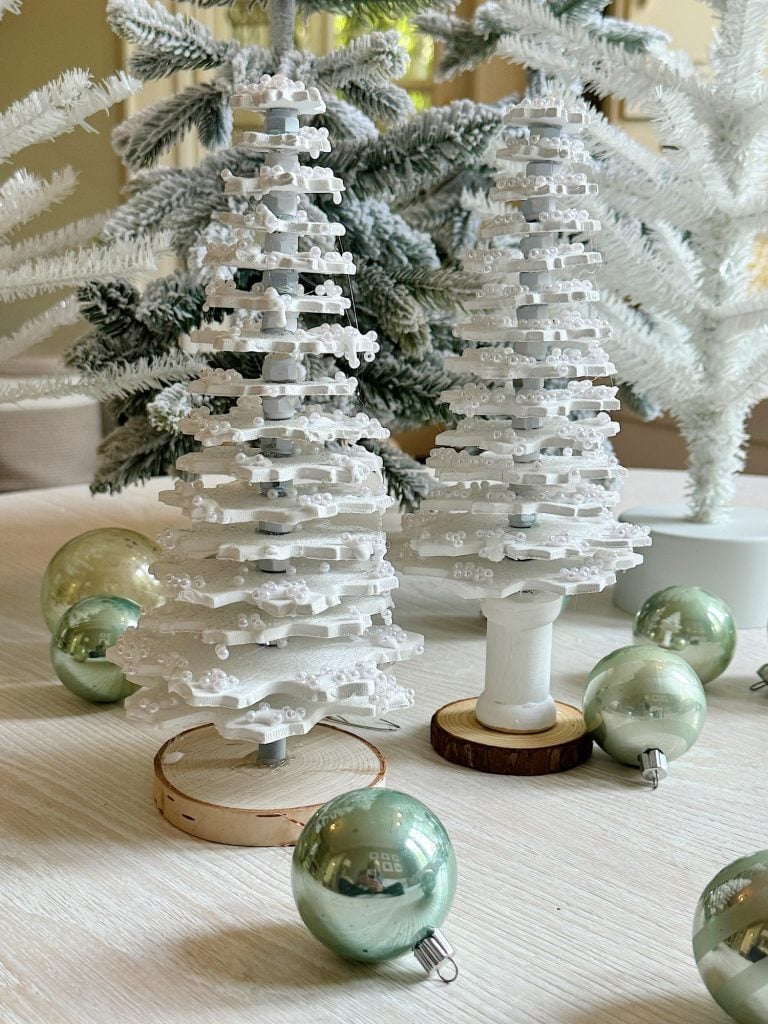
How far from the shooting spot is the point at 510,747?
0.74 metres

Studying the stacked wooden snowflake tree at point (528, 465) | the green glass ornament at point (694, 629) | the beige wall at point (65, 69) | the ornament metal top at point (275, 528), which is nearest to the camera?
the ornament metal top at point (275, 528)

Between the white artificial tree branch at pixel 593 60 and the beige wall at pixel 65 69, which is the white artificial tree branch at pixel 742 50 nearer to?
the white artificial tree branch at pixel 593 60

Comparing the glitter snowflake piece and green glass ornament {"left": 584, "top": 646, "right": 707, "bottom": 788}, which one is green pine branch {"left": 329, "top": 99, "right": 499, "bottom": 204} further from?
green glass ornament {"left": 584, "top": 646, "right": 707, "bottom": 788}

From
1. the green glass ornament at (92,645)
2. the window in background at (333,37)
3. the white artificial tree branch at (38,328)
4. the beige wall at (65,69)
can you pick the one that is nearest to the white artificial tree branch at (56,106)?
the white artificial tree branch at (38,328)

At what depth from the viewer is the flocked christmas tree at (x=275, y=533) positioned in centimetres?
63

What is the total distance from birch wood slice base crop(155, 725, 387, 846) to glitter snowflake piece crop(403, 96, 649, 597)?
0.42ft

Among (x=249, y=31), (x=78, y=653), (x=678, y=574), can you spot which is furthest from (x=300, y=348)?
(x=249, y=31)

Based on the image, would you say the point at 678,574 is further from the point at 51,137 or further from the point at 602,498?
the point at 51,137

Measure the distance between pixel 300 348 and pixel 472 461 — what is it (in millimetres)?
171

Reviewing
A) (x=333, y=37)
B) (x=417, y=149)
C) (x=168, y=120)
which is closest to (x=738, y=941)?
(x=417, y=149)

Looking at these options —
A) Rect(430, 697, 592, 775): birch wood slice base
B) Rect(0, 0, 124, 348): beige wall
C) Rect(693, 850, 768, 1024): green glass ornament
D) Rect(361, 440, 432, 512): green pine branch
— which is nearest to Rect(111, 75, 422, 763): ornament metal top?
Rect(430, 697, 592, 775): birch wood slice base

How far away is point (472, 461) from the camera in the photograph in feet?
2.47

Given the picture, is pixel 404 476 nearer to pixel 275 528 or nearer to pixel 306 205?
pixel 306 205

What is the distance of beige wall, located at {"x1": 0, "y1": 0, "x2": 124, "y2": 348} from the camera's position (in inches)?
105
